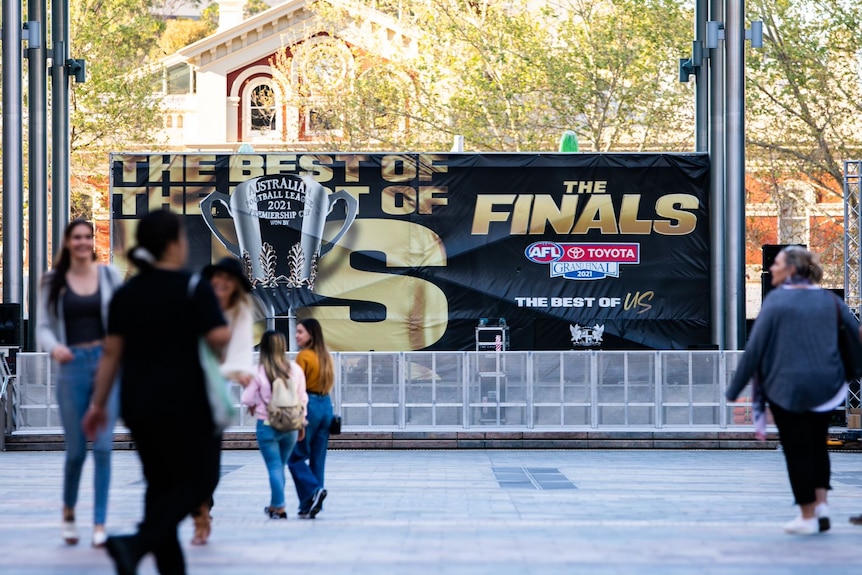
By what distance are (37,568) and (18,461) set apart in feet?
29.0

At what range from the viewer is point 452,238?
65.3 feet

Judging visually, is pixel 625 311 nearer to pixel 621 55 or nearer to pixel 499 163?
pixel 499 163

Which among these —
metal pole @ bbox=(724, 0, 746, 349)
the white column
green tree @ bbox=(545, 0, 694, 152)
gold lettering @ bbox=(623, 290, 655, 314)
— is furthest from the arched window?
metal pole @ bbox=(724, 0, 746, 349)

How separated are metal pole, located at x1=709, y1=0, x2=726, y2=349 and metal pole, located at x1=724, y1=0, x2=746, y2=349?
0.14 m

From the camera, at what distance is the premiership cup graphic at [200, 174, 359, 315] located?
64.7 ft

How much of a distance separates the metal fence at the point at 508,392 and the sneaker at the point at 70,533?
381 inches

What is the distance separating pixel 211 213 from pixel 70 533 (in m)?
12.4

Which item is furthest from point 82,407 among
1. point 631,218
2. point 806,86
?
point 806,86

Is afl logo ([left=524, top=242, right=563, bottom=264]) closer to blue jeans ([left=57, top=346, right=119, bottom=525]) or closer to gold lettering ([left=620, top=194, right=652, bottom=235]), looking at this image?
gold lettering ([left=620, top=194, right=652, bottom=235])

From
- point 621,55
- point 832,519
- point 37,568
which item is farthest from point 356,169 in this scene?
point 621,55

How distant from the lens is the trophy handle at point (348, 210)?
19.8 metres

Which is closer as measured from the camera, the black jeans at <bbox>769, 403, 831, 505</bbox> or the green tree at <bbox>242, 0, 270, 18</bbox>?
the black jeans at <bbox>769, 403, 831, 505</bbox>

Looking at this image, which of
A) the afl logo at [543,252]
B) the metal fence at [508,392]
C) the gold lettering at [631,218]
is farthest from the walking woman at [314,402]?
the gold lettering at [631,218]

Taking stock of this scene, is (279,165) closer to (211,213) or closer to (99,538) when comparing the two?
(211,213)
